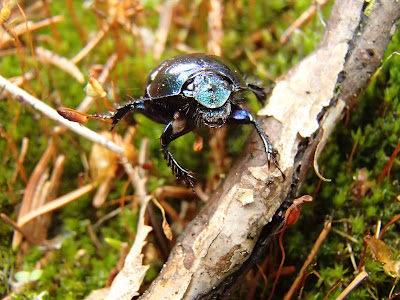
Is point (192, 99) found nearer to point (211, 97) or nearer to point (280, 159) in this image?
point (211, 97)

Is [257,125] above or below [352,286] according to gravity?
above

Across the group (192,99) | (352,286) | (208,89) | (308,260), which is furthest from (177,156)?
(352,286)

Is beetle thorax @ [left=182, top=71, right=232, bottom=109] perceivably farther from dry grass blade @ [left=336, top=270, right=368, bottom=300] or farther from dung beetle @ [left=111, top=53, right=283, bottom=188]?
dry grass blade @ [left=336, top=270, right=368, bottom=300]

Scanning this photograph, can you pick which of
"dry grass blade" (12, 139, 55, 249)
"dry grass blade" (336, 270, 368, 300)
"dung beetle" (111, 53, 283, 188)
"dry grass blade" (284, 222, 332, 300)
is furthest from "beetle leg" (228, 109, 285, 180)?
"dry grass blade" (12, 139, 55, 249)

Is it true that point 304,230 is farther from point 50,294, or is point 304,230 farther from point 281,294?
point 50,294

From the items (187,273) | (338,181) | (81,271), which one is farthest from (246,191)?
(81,271)

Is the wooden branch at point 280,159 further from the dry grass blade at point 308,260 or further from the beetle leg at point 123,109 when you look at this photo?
the beetle leg at point 123,109
